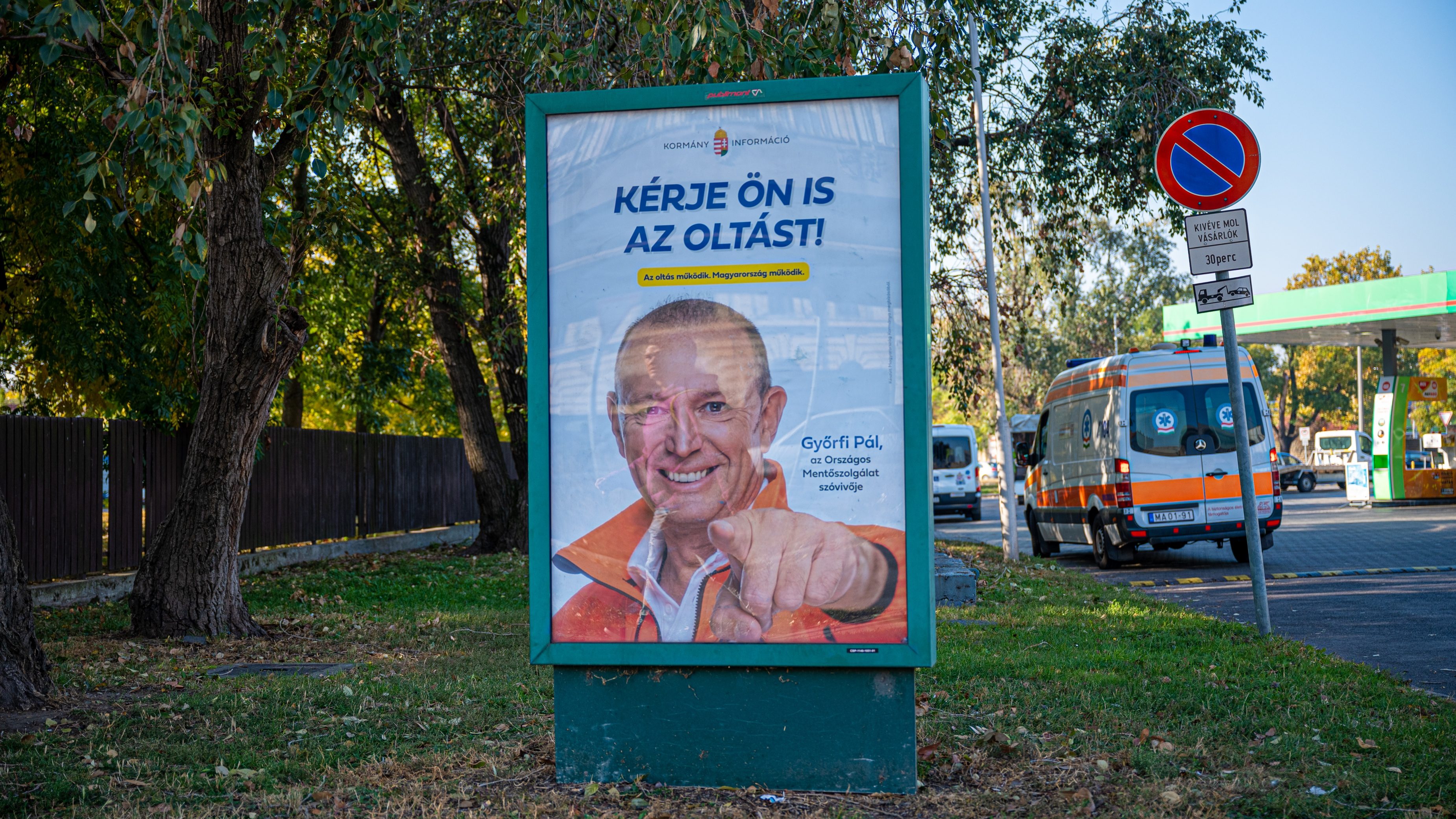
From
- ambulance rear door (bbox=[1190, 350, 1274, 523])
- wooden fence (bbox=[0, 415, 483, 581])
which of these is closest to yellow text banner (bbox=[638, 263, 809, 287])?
wooden fence (bbox=[0, 415, 483, 581])

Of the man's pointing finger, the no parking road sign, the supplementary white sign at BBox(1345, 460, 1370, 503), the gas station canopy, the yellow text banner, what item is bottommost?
the supplementary white sign at BBox(1345, 460, 1370, 503)

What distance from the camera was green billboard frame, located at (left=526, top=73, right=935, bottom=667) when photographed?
439 centimetres

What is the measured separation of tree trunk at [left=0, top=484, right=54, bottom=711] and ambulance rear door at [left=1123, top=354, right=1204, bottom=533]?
11435 mm

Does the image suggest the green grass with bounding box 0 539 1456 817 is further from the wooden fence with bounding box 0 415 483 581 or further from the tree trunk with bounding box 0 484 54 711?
the wooden fence with bounding box 0 415 483 581

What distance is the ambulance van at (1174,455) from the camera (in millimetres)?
13961

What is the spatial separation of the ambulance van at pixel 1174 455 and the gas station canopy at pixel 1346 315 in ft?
33.1

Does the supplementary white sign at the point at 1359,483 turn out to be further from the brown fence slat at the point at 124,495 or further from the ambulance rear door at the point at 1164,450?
the brown fence slat at the point at 124,495

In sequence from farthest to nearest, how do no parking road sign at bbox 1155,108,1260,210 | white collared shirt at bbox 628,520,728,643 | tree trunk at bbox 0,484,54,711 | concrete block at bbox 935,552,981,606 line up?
1. concrete block at bbox 935,552,981,606
2. no parking road sign at bbox 1155,108,1260,210
3. tree trunk at bbox 0,484,54,711
4. white collared shirt at bbox 628,520,728,643

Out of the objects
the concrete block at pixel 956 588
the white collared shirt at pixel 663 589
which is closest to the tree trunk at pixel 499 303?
the concrete block at pixel 956 588

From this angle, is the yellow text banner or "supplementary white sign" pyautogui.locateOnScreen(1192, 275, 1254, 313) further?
"supplementary white sign" pyautogui.locateOnScreen(1192, 275, 1254, 313)

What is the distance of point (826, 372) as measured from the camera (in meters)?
4.47

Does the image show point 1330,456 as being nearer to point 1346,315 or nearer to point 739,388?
point 1346,315

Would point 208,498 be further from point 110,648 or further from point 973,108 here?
point 973,108

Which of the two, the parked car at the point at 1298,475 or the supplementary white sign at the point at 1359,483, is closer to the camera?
the supplementary white sign at the point at 1359,483
